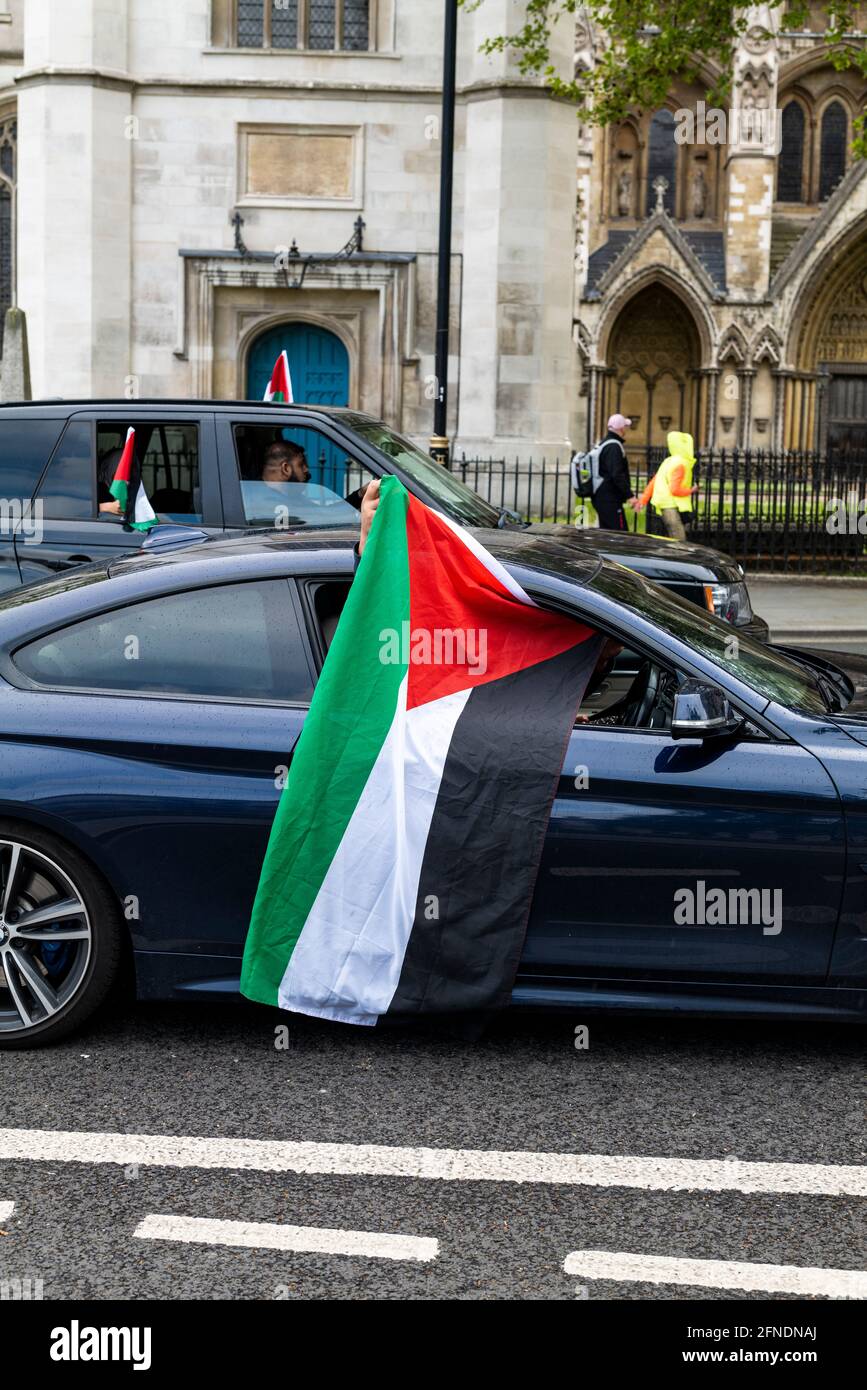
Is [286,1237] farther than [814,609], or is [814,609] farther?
[814,609]

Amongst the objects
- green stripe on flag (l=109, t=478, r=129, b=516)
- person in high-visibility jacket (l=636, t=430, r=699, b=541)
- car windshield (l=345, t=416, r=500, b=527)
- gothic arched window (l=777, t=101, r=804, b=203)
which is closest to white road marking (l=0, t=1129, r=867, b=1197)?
car windshield (l=345, t=416, r=500, b=527)

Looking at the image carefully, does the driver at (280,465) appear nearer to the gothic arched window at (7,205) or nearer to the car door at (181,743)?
the car door at (181,743)

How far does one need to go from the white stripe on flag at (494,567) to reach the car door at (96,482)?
409 centimetres

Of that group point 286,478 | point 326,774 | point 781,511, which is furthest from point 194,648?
point 781,511

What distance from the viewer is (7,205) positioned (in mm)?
29469

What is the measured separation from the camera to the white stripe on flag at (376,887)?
183 inches

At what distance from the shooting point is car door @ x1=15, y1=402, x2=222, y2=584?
8789 mm

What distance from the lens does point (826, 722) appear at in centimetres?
470

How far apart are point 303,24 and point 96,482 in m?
15.4

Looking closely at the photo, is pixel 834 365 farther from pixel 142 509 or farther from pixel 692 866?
pixel 692 866

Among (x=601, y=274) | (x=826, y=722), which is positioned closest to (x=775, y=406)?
(x=601, y=274)

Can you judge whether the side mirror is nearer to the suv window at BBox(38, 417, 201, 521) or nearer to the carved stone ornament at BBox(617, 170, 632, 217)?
the suv window at BBox(38, 417, 201, 521)

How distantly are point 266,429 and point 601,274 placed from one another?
3819cm
